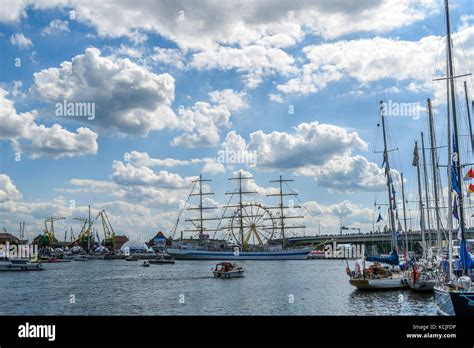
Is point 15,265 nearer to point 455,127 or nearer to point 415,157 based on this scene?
point 415,157

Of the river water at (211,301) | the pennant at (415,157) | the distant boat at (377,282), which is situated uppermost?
the pennant at (415,157)

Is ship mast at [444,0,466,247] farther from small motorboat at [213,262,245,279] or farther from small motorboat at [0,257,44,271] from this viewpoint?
small motorboat at [0,257,44,271]

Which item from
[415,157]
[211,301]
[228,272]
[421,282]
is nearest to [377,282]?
[421,282]

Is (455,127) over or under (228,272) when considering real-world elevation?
over

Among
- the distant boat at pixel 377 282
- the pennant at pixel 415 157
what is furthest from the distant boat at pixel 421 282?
the pennant at pixel 415 157

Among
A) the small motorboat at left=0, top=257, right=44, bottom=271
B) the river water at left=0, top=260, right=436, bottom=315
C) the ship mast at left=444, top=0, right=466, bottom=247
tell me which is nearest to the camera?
the ship mast at left=444, top=0, right=466, bottom=247

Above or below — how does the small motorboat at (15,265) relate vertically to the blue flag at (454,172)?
below

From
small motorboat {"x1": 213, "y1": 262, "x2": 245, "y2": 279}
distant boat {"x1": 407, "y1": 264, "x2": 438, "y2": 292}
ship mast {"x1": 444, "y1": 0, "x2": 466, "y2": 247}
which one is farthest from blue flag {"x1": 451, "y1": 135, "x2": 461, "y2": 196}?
small motorboat {"x1": 213, "y1": 262, "x2": 245, "y2": 279}

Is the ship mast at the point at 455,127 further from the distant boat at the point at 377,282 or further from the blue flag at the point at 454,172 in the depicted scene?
the distant boat at the point at 377,282

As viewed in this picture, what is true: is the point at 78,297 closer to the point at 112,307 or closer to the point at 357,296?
the point at 112,307
